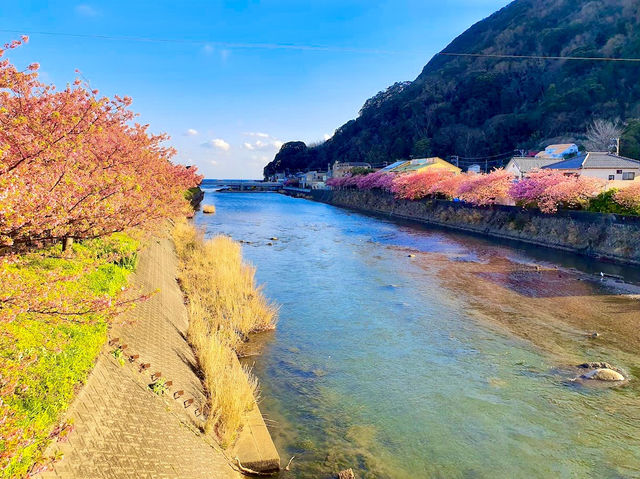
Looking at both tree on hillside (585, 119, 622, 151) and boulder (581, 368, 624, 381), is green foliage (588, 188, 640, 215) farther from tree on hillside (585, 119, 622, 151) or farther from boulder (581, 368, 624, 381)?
tree on hillside (585, 119, 622, 151)

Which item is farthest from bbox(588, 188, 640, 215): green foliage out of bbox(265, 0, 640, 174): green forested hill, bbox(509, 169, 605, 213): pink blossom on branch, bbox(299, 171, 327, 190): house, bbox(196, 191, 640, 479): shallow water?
bbox(299, 171, 327, 190): house

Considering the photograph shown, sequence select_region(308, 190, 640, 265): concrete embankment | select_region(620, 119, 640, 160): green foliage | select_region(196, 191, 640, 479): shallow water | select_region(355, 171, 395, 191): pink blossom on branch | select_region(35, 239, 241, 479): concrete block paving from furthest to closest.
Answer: select_region(355, 171, 395, 191): pink blossom on branch < select_region(620, 119, 640, 160): green foliage < select_region(308, 190, 640, 265): concrete embankment < select_region(196, 191, 640, 479): shallow water < select_region(35, 239, 241, 479): concrete block paving

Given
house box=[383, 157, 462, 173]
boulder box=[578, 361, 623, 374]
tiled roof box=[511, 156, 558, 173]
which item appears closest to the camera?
boulder box=[578, 361, 623, 374]

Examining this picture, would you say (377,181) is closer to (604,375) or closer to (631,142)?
(631,142)

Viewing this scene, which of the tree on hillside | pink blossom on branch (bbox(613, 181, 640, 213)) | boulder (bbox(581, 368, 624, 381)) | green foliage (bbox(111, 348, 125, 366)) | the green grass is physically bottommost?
boulder (bbox(581, 368, 624, 381))

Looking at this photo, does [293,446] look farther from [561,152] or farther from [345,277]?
[561,152]

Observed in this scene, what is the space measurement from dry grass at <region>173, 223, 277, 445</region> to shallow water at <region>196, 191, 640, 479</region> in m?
0.90

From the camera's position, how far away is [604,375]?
1105cm

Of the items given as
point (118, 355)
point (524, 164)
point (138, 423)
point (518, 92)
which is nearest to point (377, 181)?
point (524, 164)

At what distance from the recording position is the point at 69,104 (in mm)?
8461

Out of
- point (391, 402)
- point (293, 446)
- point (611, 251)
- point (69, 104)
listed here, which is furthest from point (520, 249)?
point (69, 104)

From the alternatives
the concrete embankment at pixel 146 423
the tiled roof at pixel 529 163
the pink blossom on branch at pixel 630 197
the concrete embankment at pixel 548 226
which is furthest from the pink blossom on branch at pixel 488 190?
the concrete embankment at pixel 146 423

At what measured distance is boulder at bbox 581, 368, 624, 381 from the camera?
1098 cm

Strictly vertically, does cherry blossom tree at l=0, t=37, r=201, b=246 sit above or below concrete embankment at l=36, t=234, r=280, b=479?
above
